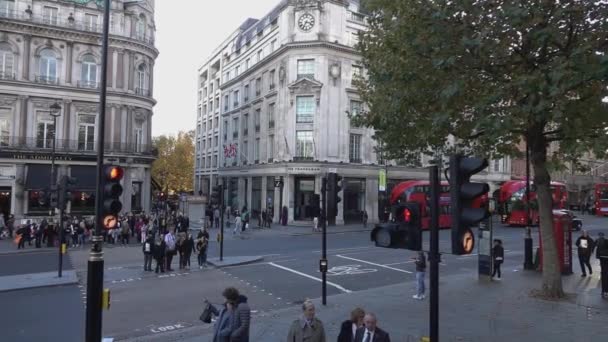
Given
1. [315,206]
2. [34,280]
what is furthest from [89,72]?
[315,206]

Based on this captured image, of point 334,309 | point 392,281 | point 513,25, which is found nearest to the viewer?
point 513,25

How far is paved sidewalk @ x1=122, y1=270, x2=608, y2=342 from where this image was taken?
10.2m

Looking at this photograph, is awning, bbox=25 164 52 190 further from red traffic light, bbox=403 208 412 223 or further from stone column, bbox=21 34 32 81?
red traffic light, bbox=403 208 412 223

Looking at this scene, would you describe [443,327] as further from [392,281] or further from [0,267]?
[0,267]

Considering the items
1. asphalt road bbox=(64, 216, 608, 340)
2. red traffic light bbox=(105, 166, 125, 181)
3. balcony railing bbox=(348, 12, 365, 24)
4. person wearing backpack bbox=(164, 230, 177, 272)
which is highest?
Result: balcony railing bbox=(348, 12, 365, 24)

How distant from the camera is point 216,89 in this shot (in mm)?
71500

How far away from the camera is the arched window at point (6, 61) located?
37.0 metres

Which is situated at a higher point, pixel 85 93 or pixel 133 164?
pixel 85 93

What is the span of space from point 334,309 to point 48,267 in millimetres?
14182

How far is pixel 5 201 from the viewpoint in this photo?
37.1m

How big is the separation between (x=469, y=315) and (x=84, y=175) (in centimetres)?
3547

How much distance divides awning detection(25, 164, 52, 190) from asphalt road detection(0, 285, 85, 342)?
24.4m

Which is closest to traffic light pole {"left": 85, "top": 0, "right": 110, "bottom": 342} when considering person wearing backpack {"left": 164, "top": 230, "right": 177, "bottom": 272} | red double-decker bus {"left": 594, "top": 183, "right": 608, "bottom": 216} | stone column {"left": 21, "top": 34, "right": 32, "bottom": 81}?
person wearing backpack {"left": 164, "top": 230, "right": 177, "bottom": 272}

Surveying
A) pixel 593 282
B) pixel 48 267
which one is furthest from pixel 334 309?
pixel 48 267
